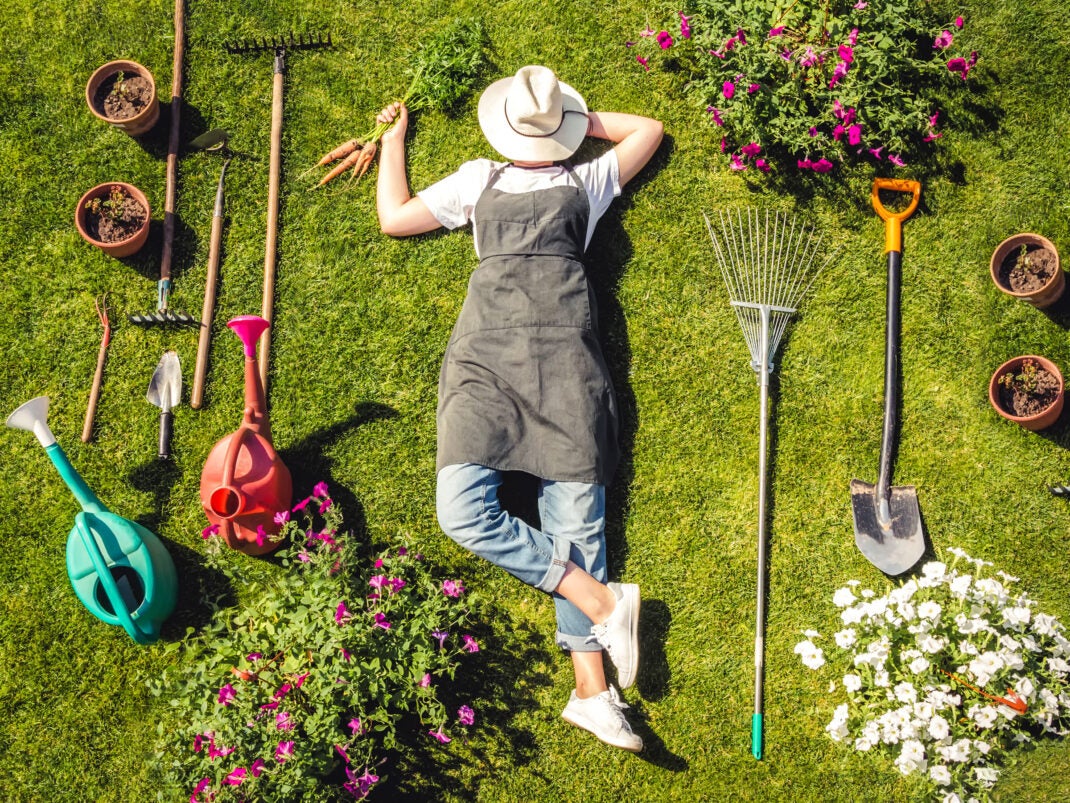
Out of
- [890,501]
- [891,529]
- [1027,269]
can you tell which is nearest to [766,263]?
[1027,269]

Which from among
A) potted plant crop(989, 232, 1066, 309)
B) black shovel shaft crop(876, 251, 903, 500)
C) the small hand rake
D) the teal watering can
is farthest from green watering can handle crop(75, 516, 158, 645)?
potted plant crop(989, 232, 1066, 309)

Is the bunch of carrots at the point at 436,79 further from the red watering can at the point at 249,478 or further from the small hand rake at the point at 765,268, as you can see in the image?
the small hand rake at the point at 765,268

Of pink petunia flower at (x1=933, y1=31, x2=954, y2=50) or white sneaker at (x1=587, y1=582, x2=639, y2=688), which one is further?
pink petunia flower at (x1=933, y1=31, x2=954, y2=50)

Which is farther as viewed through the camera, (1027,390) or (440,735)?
(1027,390)

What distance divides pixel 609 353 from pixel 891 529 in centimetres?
197

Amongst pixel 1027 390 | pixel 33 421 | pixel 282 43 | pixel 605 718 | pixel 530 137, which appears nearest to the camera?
pixel 33 421

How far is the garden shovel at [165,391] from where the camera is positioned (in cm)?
568

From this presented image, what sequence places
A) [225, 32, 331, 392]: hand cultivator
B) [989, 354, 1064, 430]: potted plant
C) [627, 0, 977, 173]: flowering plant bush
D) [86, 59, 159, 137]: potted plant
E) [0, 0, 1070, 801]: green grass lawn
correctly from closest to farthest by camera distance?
[989, 354, 1064, 430]: potted plant → [0, 0, 1070, 801]: green grass lawn → [627, 0, 977, 173]: flowering plant bush → [225, 32, 331, 392]: hand cultivator → [86, 59, 159, 137]: potted plant

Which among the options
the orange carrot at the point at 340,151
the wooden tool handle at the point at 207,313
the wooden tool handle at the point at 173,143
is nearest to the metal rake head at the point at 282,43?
the wooden tool handle at the point at 173,143

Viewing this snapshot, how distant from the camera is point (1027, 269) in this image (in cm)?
552

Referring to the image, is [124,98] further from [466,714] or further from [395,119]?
[466,714]

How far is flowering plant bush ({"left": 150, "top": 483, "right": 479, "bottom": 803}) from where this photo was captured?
484 centimetres

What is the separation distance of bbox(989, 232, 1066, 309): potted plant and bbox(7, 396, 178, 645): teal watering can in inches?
203

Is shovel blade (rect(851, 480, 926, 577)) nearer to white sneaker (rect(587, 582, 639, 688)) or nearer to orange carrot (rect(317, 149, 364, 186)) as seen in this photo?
white sneaker (rect(587, 582, 639, 688))
